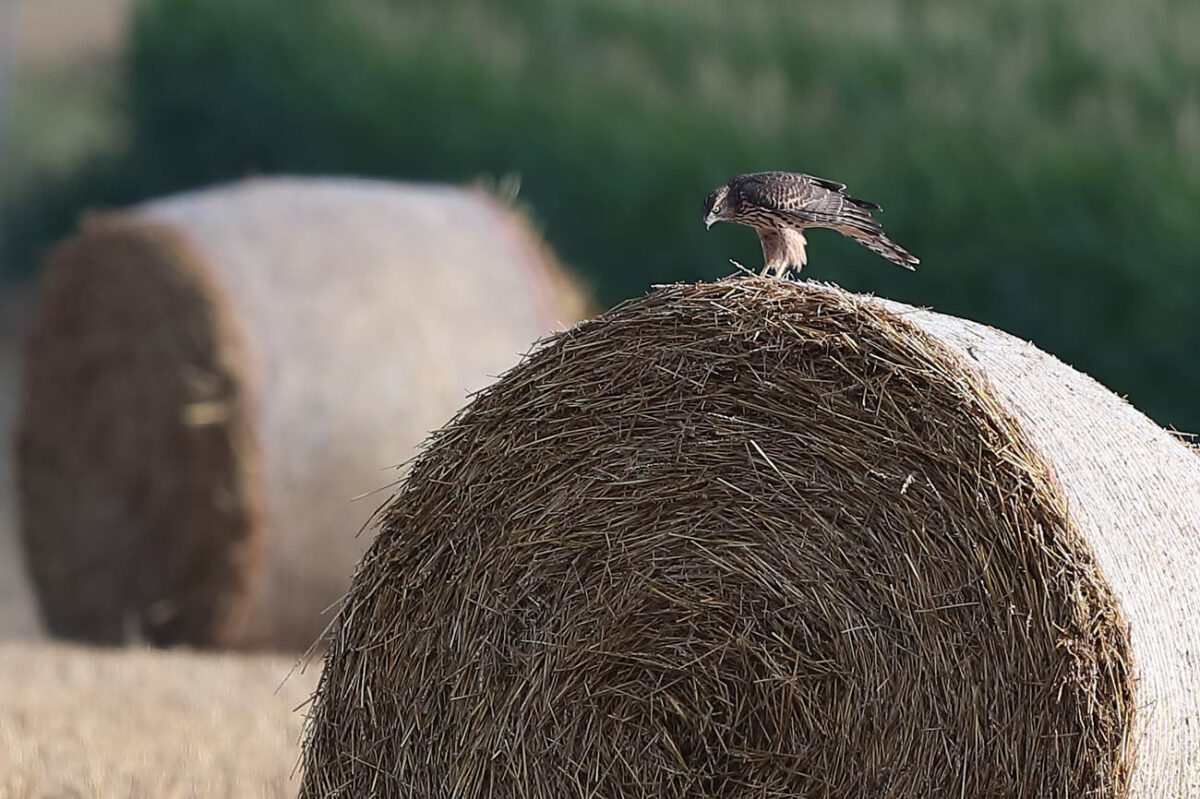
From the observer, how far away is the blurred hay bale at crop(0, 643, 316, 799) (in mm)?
3957

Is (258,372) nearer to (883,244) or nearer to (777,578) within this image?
(883,244)

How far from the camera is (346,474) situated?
6586 millimetres

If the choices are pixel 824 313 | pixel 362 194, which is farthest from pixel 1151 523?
pixel 362 194

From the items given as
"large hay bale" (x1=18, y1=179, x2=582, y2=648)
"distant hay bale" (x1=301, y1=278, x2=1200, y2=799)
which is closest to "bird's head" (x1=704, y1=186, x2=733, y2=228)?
"distant hay bale" (x1=301, y1=278, x2=1200, y2=799)

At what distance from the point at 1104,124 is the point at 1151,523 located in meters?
6.87

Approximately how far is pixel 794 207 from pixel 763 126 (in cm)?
782

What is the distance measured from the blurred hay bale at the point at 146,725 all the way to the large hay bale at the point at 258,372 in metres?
0.56

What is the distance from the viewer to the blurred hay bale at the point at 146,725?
396cm

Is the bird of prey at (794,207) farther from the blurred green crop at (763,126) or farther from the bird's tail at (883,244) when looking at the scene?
the blurred green crop at (763,126)

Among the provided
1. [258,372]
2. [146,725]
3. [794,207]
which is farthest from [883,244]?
[258,372]

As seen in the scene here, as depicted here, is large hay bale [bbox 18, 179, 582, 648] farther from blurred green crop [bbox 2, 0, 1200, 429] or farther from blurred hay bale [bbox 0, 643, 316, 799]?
blurred green crop [bbox 2, 0, 1200, 429]

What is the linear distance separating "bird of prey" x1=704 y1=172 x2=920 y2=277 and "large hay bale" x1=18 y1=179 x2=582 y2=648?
3.07 m

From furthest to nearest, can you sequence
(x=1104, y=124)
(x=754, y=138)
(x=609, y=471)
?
(x=754, y=138) → (x=1104, y=124) → (x=609, y=471)

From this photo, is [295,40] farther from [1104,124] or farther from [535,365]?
[535,365]
